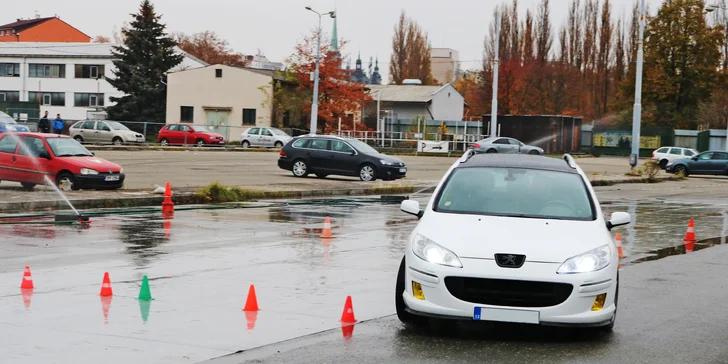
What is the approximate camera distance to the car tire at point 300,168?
33406 millimetres

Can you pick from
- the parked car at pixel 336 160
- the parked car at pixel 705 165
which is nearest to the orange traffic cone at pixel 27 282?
the parked car at pixel 336 160

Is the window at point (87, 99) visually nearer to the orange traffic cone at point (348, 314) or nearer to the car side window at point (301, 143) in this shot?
the car side window at point (301, 143)

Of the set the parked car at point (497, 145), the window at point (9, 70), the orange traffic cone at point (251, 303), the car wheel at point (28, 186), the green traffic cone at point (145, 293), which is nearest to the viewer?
the orange traffic cone at point (251, 303)

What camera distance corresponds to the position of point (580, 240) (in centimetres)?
815

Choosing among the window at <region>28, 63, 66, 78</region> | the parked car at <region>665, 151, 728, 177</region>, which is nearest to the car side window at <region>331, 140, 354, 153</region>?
the parked car at <region>665, 151, 728, 177</region>

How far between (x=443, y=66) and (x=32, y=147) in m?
129

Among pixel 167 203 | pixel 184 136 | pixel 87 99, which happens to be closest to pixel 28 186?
pixel 167 203

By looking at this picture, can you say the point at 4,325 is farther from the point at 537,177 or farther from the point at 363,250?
the point at 363,250

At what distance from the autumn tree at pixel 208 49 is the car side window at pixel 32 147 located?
8765 centimetres

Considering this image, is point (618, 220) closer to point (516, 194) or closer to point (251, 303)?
point (516, 194)

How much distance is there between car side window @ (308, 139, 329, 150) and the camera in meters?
33.3

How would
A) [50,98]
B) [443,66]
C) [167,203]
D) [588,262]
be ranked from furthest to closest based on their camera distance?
[443,66] < [50,98] < [167,203] < [588,262]

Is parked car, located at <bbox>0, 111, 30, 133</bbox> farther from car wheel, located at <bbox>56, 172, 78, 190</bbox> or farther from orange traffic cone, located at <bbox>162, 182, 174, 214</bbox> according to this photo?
orange traffic cone, located at <bbox>162, 182, 174, 214</bbox>

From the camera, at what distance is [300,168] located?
33.5 metres
